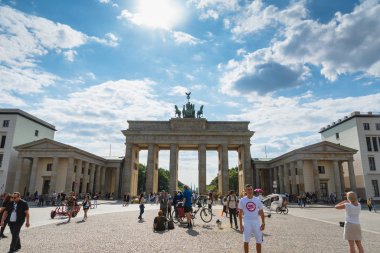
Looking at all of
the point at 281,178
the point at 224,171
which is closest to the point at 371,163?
the point at 281,178

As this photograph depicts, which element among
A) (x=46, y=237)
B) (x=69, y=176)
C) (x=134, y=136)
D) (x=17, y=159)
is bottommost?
(x=46, y=237)

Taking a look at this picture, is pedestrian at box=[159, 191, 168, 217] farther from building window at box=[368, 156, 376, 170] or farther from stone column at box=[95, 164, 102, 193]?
building window at box=[368, 156, 376, 170]

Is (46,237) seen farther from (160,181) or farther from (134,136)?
(160,181)

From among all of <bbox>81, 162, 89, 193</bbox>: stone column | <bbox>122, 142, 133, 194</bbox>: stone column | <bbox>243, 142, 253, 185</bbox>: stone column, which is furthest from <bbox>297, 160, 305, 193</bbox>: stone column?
<bbox>81, 162, 89, 193</bbox>: stone column

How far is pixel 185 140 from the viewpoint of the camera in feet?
180

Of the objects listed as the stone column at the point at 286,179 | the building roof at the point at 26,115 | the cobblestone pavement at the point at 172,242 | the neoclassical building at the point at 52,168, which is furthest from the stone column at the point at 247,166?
the building roof at the point at 26,115

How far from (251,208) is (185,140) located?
47.4 m

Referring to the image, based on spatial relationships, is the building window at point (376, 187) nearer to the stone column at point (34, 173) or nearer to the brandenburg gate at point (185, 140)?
the brandenburg gate at point (185, 140)

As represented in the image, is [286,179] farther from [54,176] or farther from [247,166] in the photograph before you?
[54,176]

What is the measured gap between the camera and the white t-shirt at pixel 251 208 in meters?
7.36

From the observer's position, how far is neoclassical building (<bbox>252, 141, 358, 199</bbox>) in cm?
4528

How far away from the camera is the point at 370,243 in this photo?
1056 centimetres

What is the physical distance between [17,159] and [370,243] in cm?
5324

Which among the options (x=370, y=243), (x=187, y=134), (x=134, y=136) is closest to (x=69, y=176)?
(x=134, y=136)
